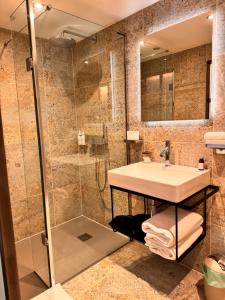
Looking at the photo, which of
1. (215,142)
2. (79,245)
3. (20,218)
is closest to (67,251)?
(79,245)

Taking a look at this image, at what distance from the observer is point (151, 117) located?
2.03m

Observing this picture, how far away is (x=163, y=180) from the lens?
→ 4.79 ft

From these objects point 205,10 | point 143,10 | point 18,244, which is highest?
point 143,10

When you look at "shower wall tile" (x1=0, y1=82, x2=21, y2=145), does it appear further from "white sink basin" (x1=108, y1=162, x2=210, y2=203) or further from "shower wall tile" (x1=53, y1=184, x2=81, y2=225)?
"white sink basin" (x1=108, y1=162, x2=210, y2=203)

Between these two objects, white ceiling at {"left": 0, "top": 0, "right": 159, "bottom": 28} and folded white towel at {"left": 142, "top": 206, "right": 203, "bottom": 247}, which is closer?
folded white towel at {"left": 142, "top": 206, "right": 203, "bottom": 247}

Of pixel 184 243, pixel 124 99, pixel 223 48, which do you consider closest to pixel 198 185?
pixel 184 243

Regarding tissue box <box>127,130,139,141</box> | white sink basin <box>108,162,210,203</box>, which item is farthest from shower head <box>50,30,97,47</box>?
white sink basin <box>108,162,210,203</box>

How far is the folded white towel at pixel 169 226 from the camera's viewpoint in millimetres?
1419

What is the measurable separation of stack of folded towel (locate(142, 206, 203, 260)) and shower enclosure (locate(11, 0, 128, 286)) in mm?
768

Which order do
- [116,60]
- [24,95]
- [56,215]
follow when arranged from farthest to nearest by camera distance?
[56,215], [116,60], [24,95]

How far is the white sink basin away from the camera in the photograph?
1.36 m

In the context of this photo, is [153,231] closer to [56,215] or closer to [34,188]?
[34,188]

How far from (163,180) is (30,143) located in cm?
121

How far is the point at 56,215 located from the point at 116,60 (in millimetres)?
1904
